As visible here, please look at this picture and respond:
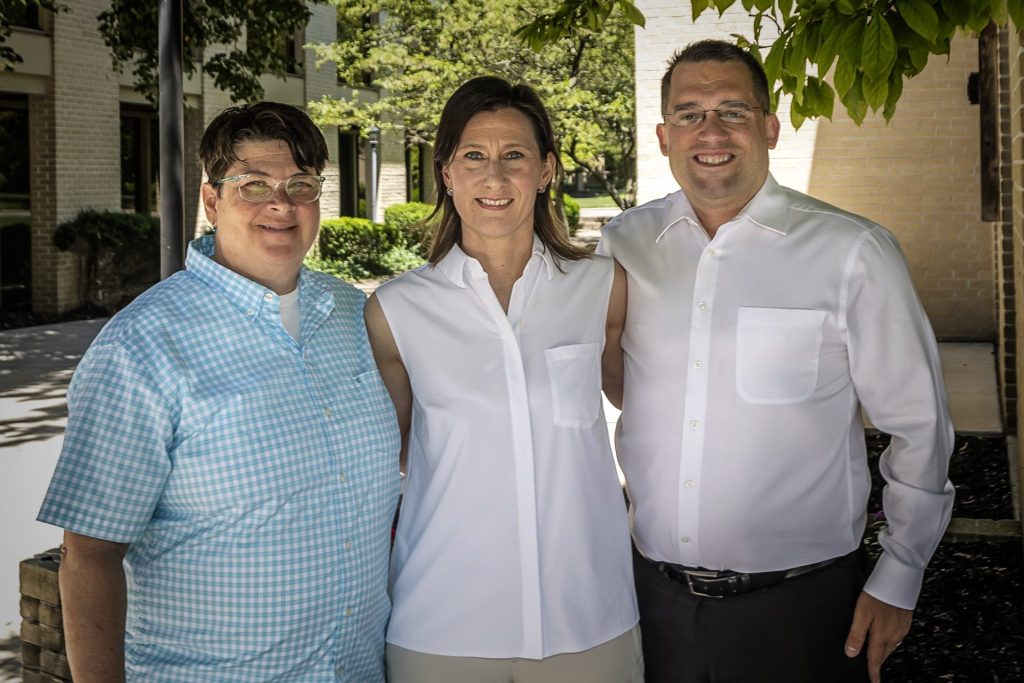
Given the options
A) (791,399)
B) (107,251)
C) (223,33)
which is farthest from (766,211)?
(107,251)

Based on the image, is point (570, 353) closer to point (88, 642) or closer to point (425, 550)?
point (425, 550)

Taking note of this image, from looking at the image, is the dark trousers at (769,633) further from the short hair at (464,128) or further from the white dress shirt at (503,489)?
the short hair at (464,128)

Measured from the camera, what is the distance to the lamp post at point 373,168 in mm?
26484

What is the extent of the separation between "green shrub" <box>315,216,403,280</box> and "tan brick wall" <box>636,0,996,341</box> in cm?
1199

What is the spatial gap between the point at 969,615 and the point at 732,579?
257 centimetres

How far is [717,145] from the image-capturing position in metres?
3.09

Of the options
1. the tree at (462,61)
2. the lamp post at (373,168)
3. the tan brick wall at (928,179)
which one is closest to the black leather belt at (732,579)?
the tan brick wall at (928,179)

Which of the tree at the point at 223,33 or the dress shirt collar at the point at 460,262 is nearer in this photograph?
the dress shirt collar at the point at 460,262

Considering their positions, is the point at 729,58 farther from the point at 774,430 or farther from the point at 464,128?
the point at 774,430

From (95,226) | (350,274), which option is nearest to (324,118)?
(350,274)

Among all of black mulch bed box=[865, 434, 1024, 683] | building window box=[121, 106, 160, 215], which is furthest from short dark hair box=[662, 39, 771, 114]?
building window box=[121, 106, 160, 215]

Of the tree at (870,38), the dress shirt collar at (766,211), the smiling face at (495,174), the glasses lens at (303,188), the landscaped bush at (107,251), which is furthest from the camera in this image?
the landscaped bush at (107,251)

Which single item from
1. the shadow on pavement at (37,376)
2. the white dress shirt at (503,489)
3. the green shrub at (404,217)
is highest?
the green shrub at (404,217)

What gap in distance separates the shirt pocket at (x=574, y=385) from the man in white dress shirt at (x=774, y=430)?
0.25m
